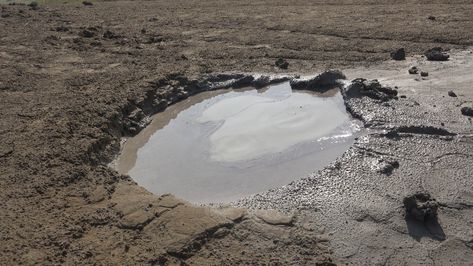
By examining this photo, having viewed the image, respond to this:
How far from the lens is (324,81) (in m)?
12.4

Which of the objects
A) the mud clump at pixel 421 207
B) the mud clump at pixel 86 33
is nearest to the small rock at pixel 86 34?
the mud clump at pixel 86 33

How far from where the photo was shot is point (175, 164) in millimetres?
9711

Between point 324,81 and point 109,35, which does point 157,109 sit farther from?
point 109,35

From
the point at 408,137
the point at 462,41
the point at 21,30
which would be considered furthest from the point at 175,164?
the point at 21,30

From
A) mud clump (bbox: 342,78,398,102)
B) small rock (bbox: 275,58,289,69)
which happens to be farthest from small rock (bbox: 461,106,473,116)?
small rock (bbox: 275,58,289,69)

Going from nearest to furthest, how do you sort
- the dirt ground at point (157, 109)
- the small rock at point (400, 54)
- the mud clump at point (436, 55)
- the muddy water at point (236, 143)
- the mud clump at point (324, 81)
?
the dirt ground at point (157, 109) < the muddy water at point (236, 143) < the mud clump at point (324, 81) < the mud clump at point (436, 55) < the small rock at point (400, 54)

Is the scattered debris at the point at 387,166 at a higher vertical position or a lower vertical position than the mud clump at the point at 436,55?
lower

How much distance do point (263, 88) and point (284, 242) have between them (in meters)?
6.38

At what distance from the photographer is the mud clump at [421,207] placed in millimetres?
7250

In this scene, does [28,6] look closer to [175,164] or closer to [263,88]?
[263,88]

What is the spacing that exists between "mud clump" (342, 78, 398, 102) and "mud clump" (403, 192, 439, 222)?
3936mm

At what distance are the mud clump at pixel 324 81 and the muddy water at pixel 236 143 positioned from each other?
11.1 inches

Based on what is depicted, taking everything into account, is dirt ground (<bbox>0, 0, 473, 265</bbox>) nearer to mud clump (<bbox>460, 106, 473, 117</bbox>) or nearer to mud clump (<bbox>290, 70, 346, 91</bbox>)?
mud clump (<bbox>460, 106, 473, 117</bbox>)

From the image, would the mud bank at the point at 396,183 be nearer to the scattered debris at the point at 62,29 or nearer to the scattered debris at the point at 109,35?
the scattered debris at the point at 109,35
